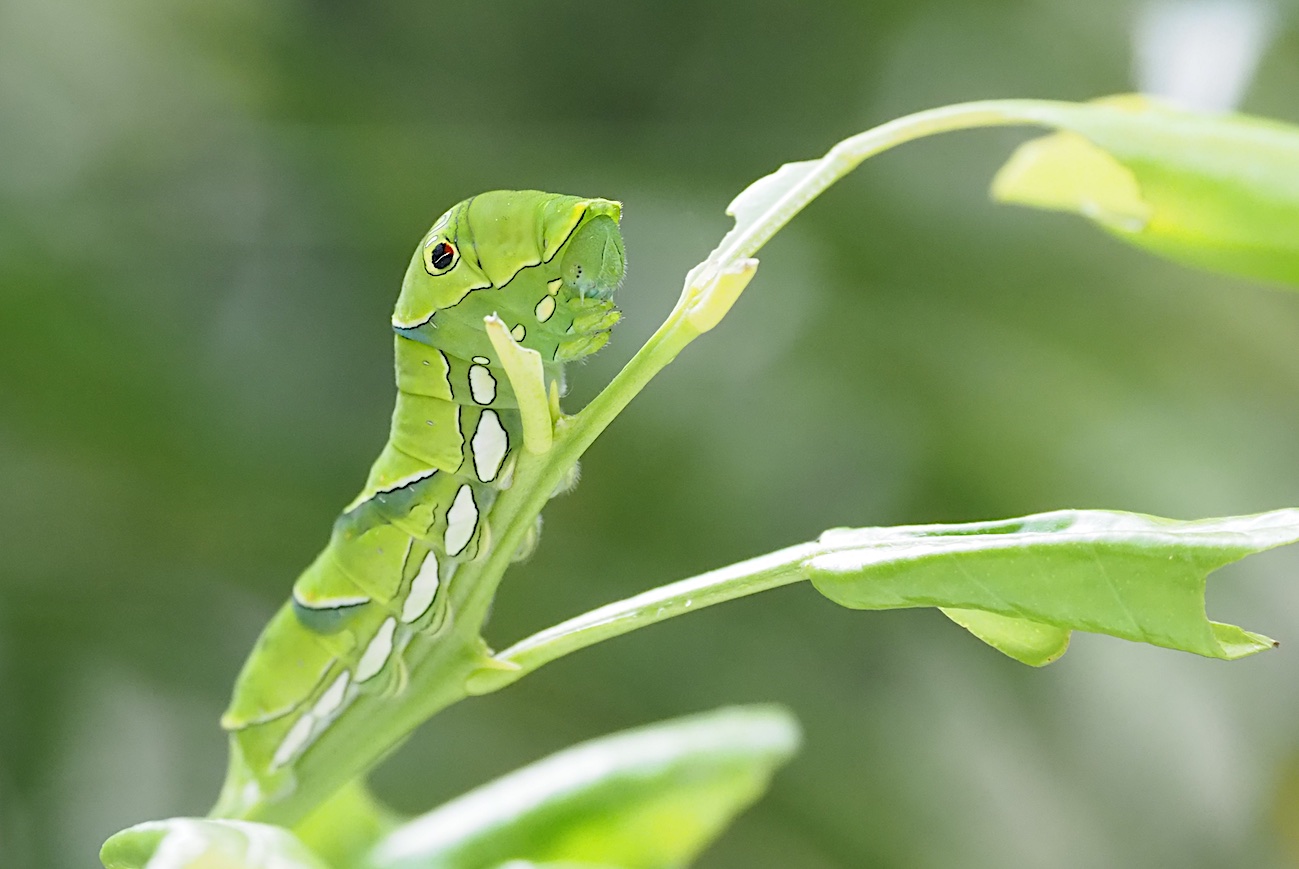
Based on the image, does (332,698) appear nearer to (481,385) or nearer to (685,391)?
(481,385)

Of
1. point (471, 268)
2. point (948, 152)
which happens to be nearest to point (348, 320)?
point (948, 152)

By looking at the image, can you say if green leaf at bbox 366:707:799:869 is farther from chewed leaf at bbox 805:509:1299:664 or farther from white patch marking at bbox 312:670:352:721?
chewed leaf at bbox 805:509:1299:664

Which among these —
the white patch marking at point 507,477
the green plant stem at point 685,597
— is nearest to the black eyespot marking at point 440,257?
the white patch marking at point 507,477

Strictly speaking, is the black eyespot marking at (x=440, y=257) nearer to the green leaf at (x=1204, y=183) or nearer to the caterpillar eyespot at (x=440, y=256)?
the caterpillar eyespot at (x=440, y=256)

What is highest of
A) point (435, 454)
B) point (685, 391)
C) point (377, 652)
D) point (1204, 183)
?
point (685, 391)

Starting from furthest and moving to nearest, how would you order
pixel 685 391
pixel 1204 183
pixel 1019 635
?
pixel 685 391, pixel 1204 183, pixel 1019 635

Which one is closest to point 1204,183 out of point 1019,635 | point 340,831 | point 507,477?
point 1019,635
